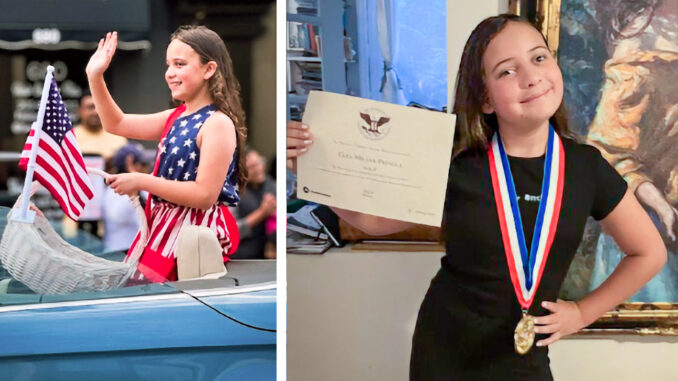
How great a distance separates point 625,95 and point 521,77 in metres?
0.44

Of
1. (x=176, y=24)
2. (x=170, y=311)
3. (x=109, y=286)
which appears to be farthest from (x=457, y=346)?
(x=176, y=24)

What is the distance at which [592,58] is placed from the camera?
2611mm

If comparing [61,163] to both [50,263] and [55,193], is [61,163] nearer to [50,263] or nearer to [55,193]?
[55,193]

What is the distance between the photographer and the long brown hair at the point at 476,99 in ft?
8.23

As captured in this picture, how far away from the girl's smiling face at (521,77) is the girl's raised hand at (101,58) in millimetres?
1198

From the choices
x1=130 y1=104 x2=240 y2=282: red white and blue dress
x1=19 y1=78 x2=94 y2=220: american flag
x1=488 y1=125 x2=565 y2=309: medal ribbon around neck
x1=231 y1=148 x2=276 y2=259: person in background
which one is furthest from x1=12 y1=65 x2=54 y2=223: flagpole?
x1=488 y1=125 x2=565 y2=309: medal ribbon around neck

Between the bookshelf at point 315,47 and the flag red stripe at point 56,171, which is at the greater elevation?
the bookshelf at point 315,47

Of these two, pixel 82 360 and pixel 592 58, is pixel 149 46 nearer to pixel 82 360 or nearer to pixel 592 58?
pixel 82 360

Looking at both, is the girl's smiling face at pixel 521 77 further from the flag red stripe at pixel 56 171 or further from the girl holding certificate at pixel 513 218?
the flag red stripe at pixel 56 171

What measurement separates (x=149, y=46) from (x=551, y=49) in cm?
137

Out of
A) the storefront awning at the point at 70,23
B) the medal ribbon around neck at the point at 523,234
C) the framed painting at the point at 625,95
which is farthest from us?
the framed painting at the point at 625,95

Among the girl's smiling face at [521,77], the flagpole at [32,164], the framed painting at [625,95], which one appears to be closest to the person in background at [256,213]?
the flagpole at [32,164]

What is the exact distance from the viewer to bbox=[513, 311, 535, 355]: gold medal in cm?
243

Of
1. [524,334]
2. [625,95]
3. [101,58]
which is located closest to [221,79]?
[101,58]
